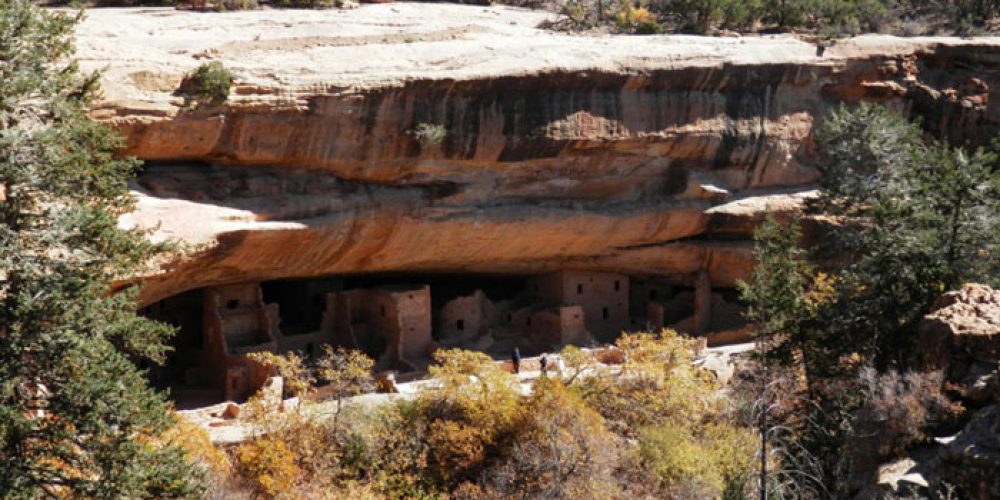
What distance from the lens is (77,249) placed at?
1384 cm

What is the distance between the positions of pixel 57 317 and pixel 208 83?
6031mm

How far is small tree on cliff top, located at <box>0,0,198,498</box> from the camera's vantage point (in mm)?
13109

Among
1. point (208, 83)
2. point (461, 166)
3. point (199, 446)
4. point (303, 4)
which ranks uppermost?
point (303, 4)

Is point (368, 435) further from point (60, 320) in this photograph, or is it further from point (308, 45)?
point (308, 45)

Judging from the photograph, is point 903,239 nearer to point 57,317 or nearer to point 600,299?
point 600,299

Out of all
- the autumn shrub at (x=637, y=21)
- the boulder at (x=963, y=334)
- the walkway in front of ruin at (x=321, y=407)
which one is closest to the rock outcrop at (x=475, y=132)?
the autumn shrub at (x=637, y=21)

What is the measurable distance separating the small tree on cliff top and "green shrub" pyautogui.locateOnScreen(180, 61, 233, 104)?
4.13 meters

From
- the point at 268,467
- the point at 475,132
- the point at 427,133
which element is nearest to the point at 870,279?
the point at 475,132

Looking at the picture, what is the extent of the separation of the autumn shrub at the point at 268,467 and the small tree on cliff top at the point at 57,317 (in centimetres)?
227

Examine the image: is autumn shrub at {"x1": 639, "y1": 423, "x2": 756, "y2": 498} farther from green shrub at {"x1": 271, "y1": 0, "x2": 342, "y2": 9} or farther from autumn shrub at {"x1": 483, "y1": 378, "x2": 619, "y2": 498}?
green shrub at {"x1": 271, "y1": 0, "x2": 342, "y2": 9}

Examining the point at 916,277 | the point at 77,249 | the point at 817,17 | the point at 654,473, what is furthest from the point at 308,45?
the point at 817,17

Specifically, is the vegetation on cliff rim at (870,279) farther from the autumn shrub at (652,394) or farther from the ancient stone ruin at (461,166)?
the ancient stone ruin at (461,166)

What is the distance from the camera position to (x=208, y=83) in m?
18.4

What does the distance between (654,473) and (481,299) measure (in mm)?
7922
